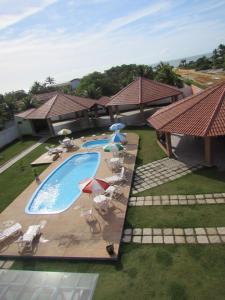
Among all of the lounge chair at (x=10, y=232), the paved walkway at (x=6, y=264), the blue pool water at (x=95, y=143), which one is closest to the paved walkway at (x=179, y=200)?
the lounge chair at (x=10, y=232)

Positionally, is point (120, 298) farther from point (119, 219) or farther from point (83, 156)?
point (83, 156)

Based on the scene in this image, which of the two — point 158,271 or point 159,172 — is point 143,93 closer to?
point 159,172

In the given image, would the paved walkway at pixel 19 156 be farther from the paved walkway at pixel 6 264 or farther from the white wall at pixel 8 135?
the paved walkway at pixel 6 264

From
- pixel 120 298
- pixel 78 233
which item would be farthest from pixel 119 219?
pixel 120 298

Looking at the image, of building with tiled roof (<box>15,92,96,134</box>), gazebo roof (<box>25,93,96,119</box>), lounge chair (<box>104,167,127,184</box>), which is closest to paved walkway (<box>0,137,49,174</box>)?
building with tiled roof (<box>15,92,96,134</box>)

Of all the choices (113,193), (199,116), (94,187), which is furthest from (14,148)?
(199,116)

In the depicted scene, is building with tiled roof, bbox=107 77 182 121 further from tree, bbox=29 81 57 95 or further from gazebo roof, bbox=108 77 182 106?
tree, bbox=29 81 57 95
